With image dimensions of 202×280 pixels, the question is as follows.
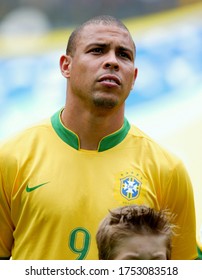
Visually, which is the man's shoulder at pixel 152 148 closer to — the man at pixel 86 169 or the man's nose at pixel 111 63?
the man at pixel 86 169

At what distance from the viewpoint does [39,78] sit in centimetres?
414

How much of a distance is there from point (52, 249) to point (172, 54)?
73.9 inches

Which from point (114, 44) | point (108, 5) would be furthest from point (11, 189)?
point (108, 5)

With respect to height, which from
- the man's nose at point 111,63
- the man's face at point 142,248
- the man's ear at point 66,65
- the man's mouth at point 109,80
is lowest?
the man's face at point 142,248

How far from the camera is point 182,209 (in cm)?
275

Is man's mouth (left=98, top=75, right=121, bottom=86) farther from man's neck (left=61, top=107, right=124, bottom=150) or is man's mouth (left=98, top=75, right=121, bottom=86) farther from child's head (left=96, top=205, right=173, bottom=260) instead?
child's head (left=96, top=205, right=173, bottom=260)

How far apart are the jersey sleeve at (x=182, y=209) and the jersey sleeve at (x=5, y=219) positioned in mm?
538

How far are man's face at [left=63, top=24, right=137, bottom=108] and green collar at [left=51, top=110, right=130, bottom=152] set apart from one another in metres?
0.12

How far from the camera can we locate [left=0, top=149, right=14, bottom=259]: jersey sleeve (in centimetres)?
262

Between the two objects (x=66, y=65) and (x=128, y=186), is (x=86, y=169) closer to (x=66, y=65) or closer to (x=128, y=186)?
(x=128, y=186)

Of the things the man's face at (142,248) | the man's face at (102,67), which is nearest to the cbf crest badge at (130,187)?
the man's face at (102,67)

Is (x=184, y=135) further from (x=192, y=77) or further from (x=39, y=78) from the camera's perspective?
(x=39, y=78)

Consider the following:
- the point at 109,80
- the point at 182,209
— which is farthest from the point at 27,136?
the point at 182,209

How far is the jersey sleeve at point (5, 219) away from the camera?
8.61 ft
